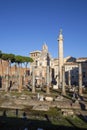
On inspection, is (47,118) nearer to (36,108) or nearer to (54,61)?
(36,108)

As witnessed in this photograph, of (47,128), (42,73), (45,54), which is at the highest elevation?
(45,54)

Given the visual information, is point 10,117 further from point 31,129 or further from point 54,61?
point 54,61

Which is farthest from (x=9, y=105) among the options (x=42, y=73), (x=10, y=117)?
(x=42, y=73)

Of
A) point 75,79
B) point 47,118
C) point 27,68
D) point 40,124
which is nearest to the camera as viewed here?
point 40,124

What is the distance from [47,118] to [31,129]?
3.17 m

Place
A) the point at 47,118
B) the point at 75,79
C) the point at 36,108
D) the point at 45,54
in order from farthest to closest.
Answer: the point at 45,54 < the point at 75,79 < the point at 36,108 < the point at 47,118

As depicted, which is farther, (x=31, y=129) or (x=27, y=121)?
(x=27, y=121)

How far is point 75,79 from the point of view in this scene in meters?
61.6

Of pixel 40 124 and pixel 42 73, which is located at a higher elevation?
pixel 42 73

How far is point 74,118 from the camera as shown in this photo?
15031mm

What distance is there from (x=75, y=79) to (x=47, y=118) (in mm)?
47723

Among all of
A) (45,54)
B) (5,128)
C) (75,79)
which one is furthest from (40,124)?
(45,54)

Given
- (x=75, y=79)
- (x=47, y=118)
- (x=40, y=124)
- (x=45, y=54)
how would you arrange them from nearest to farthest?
(x=40, y=124), (x=47, y=118), (x=75, y=79), (x=45, y=54)

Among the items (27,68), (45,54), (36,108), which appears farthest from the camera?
(27,68)
